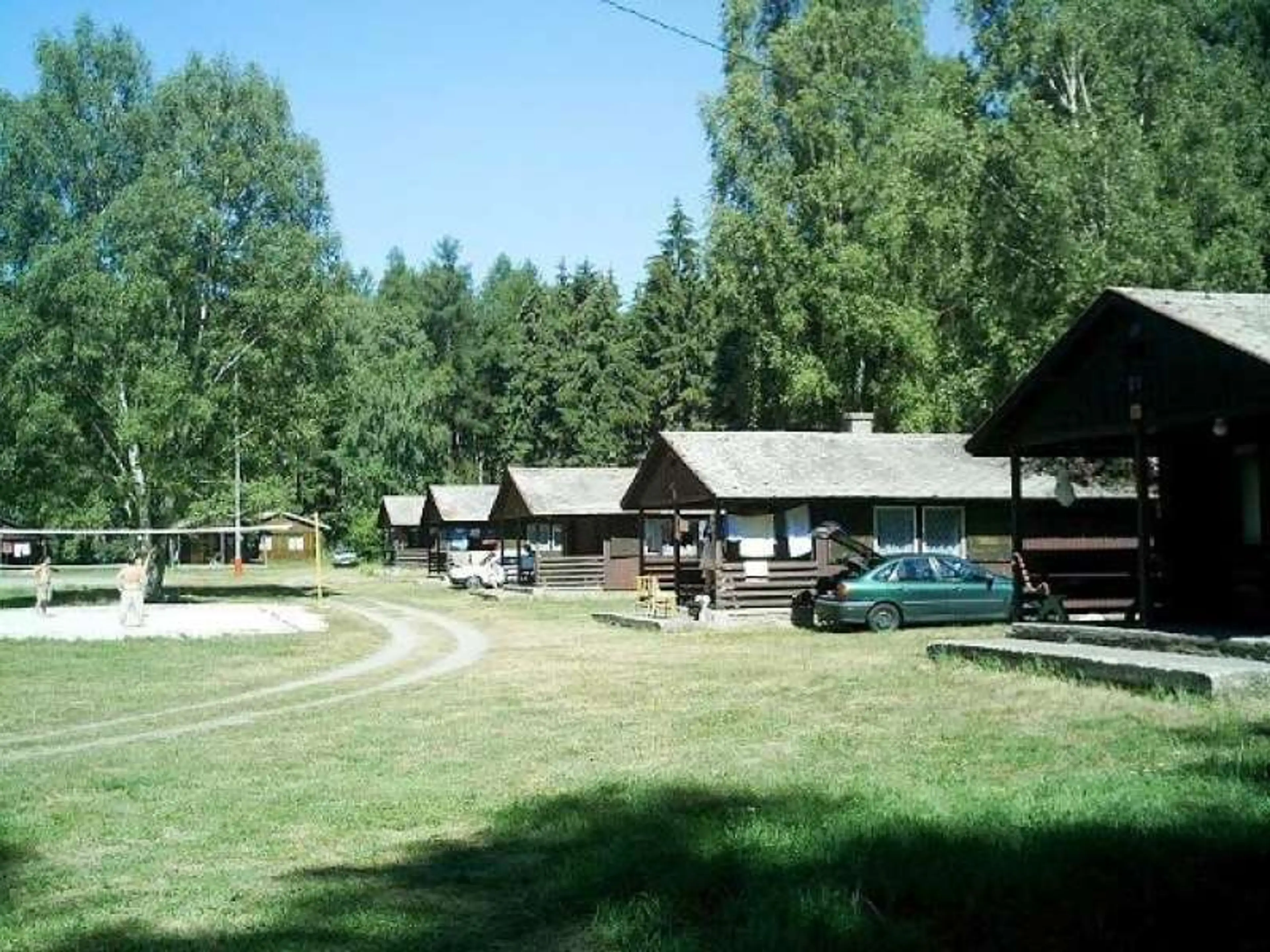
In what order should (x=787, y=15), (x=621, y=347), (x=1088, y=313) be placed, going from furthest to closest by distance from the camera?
(x=621, y=347)
(x=787, y=15)
(x=1088, y=313)

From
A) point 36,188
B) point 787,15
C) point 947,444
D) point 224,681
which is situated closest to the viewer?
point 224,681

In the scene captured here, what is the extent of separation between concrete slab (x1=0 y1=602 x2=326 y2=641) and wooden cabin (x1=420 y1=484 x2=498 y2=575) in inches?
870

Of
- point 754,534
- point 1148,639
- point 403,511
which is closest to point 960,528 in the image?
point 754,534

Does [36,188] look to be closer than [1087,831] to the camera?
No

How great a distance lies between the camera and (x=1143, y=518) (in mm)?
17781

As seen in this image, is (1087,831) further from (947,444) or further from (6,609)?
(6,609)

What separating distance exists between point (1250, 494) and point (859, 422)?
785 inches

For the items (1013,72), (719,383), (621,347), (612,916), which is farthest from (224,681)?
(621,347)

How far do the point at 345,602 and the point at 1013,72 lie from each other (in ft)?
93.6

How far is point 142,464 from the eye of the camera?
1772 inches

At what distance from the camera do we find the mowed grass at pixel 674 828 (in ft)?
20.6

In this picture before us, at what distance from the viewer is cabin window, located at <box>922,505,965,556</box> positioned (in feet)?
112

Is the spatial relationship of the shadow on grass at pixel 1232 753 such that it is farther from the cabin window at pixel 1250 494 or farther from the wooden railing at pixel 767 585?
the wooden railing at pixel 767 585

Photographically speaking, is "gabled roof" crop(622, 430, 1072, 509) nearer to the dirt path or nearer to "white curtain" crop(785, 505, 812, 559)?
"white curtain" crop(785, 505, 812, 559)
